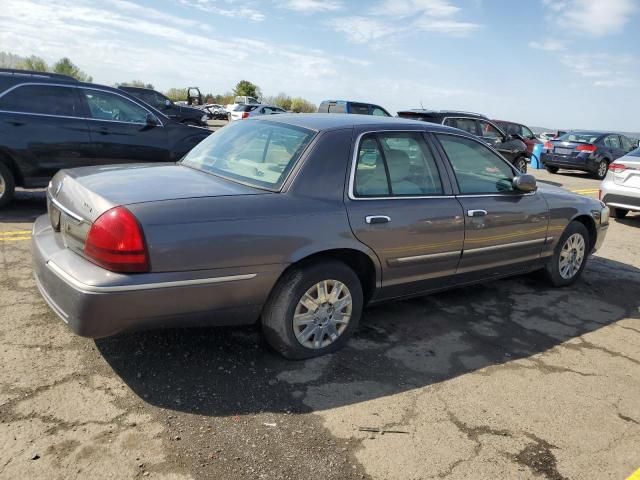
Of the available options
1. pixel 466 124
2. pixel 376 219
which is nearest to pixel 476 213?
pixel 376 219

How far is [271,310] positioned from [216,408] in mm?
675

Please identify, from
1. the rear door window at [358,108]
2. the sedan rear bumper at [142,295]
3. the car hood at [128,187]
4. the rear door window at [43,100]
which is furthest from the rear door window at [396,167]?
the rear door window at [358,108]

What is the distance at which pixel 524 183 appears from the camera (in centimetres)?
461

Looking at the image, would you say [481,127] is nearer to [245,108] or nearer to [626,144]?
[626,144]

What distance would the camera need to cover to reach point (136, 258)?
2789mm

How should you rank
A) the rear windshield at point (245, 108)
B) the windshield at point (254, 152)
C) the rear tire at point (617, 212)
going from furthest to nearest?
1. the rear windshield at point (245, 108)
2. the rear tire at point (617, 212)
3. the windshield at point (254, 152)

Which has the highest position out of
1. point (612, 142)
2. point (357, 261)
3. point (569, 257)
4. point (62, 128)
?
point (612, 142)

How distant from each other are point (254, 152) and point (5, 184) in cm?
443

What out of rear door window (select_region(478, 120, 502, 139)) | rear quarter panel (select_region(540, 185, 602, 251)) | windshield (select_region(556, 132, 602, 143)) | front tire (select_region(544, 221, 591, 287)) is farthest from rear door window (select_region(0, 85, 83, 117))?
windshield (select_region(556, 132, 602, 143))

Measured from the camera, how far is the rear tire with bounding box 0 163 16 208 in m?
6.66

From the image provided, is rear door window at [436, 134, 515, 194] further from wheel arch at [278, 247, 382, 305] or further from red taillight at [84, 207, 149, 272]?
red taillight at [84, 207, 149, 272]

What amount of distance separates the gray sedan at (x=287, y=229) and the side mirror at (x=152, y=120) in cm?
372

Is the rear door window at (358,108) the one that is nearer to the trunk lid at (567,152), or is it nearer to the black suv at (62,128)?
the trunk lid at (567,152)

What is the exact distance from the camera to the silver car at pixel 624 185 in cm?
891
